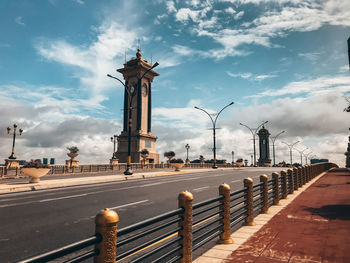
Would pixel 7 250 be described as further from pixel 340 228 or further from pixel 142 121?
pixel 142 121

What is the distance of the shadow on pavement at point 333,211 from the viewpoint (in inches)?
326

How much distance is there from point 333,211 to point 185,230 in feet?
23.5

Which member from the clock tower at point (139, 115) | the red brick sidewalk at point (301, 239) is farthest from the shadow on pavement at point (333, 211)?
the clock tower at point (139, 115)

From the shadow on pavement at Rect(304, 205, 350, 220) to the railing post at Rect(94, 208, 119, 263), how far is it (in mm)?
7542

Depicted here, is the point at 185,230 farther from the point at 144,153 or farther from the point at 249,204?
the point at 144,153

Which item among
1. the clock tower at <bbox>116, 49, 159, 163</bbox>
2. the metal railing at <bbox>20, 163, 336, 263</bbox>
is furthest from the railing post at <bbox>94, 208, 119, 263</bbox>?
the clock tower at <bbox>116, 49, 159, 163</bbox>

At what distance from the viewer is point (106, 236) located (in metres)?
2.81

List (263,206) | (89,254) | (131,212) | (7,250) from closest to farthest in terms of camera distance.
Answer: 1. (89,254)
2. (7,250)
3. (131,212)
4. (263,206)

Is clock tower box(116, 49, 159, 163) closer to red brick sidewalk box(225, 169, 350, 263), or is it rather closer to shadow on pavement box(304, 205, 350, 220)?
shadow on pavement box(304, 205, 350, 220)

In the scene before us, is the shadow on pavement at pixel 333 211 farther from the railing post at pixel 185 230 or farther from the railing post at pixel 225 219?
the railing post at pixel 185 230

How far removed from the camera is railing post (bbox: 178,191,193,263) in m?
4.28

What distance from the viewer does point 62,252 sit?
7.61 feet

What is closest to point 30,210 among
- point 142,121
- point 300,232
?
point 300,232

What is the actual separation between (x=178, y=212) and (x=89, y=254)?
1.81m
